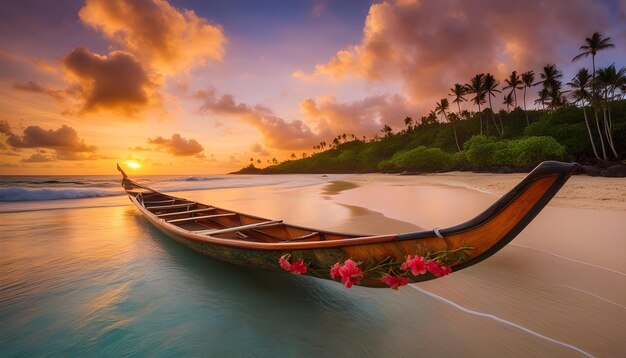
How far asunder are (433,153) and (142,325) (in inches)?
2088

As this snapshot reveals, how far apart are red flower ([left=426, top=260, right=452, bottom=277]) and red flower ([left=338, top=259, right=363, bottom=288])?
513mm

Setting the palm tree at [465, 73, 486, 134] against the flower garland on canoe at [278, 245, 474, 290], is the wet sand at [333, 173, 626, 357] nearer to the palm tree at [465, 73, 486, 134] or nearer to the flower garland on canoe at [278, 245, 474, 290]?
the flower garland on canoe at [278, 245, 474, 290]

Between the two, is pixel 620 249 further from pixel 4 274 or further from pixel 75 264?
pixel 4 274

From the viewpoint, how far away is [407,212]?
801cm

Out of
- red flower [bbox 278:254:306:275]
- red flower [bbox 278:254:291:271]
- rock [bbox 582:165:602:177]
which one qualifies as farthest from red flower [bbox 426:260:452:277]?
rock [bbox 582:165:602:177]

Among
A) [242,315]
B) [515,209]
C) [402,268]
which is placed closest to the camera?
[515,209]

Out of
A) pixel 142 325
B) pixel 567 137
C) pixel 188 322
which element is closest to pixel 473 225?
pixel 188 322

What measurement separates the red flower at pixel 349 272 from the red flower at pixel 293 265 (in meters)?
0.46

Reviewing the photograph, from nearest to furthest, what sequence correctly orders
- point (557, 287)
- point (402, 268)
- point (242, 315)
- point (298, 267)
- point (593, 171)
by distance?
point (402, 268), point (298, 267), point (242, 315), point (557, 287), point (593, 171)

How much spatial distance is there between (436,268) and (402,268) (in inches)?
9.4

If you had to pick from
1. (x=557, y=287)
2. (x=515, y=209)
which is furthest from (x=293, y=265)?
(x=557, y=287)

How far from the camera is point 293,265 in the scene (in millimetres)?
2455

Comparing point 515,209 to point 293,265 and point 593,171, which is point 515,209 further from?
point 593,171

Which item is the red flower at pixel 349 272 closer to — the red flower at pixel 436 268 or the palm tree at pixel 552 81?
the red flower at pixel 436 268
